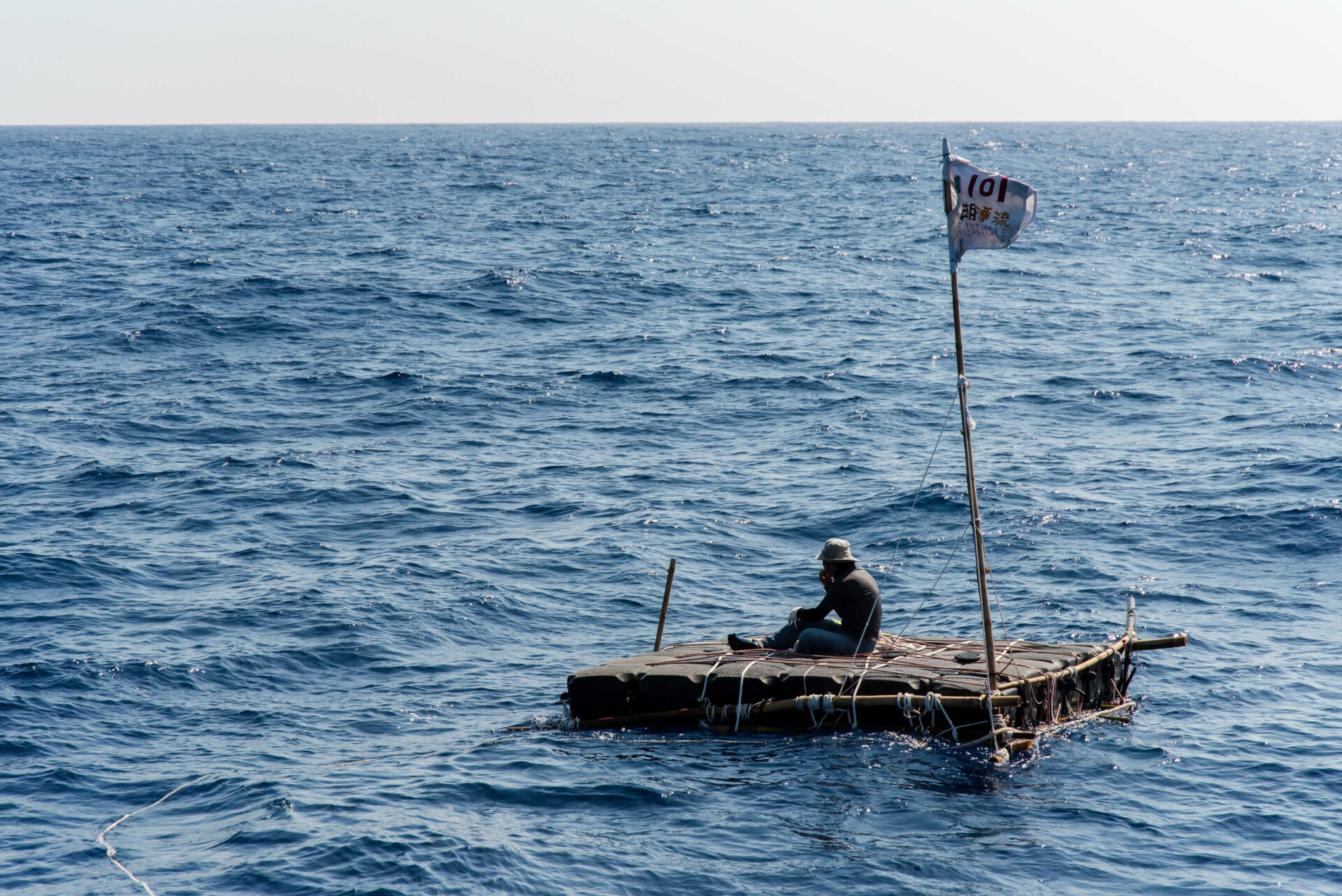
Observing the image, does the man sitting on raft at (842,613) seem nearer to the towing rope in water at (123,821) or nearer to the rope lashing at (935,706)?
the rope lashing at (935,706)

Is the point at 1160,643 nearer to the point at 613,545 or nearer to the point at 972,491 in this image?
the point at 972,491

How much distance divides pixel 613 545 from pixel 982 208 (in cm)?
1271

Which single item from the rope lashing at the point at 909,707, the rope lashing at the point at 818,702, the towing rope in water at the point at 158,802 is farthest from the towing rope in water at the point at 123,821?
the rope lashing at the point at 909,707

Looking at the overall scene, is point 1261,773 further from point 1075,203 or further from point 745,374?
point 1075,203

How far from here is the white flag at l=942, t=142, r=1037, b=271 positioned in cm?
1314

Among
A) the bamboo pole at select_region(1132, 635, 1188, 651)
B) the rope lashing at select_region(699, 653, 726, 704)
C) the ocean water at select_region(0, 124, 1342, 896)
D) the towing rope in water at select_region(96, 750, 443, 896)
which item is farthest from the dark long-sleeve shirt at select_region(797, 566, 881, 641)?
the towing rope in water at select_region(96, 750, 443, 896)

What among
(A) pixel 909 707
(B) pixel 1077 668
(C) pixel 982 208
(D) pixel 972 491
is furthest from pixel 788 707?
(C) pixel 982 208

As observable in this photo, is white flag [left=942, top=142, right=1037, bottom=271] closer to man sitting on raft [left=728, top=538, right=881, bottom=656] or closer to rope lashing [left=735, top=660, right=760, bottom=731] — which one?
man sitting on raft [left=728, top=538, right=881, bottom=656]

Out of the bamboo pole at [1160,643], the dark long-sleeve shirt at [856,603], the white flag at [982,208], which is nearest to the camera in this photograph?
the white flag at [982,208]

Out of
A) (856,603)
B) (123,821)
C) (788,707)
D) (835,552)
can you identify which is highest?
(835,552)

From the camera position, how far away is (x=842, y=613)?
15.9m

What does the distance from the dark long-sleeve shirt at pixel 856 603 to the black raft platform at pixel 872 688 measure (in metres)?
0.38

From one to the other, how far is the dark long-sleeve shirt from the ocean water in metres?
1.54

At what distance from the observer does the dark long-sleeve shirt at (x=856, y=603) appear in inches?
622
